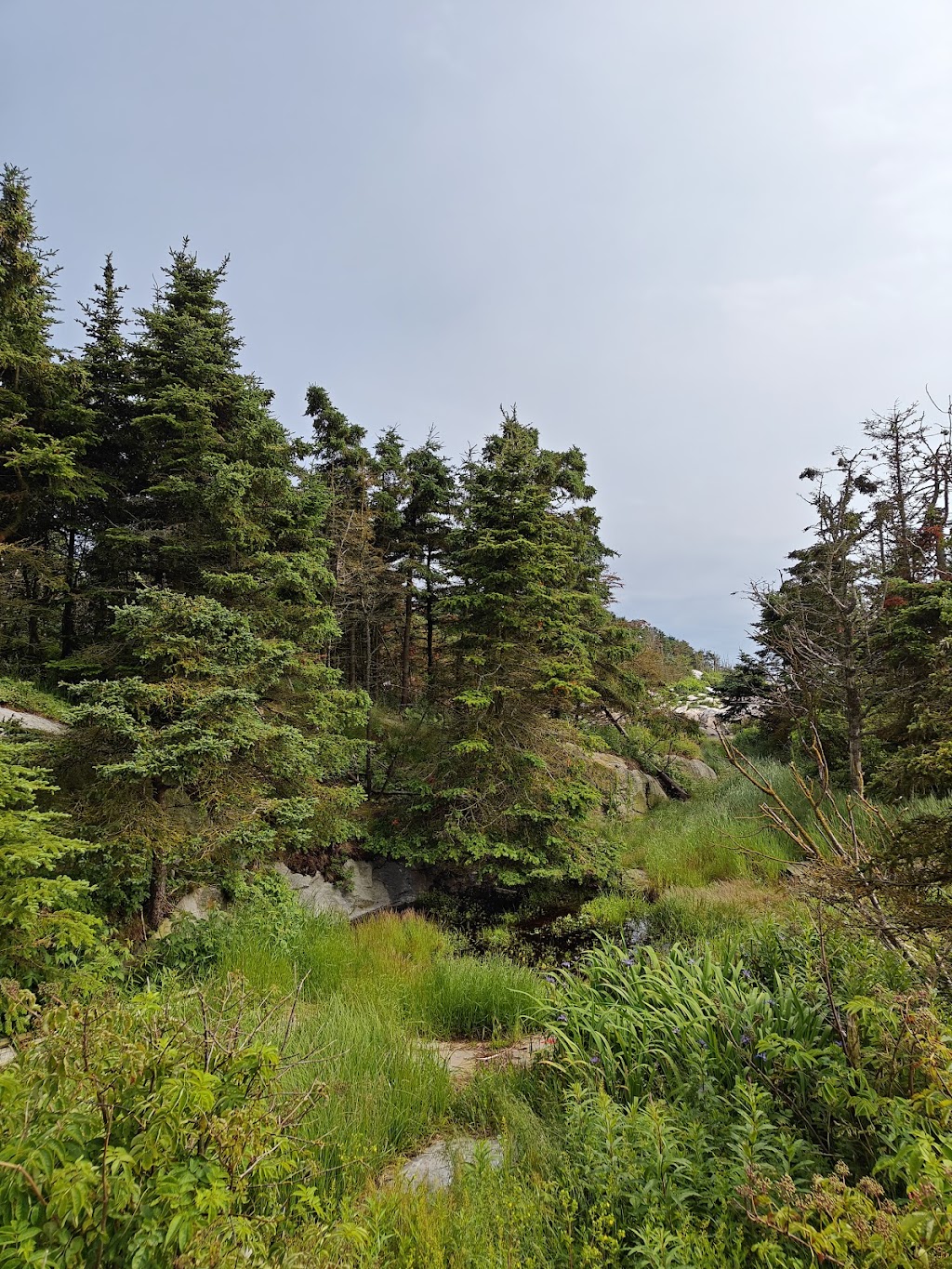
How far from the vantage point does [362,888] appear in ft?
28.2

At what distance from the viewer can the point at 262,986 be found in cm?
449

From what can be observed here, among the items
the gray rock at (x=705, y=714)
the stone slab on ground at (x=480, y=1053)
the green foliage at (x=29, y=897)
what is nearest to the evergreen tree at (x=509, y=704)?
the stone slab on ground at (x=480, y=1053)

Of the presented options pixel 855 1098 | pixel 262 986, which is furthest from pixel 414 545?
pixel 855 1098

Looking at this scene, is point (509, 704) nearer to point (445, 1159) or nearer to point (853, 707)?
point (853, 707)

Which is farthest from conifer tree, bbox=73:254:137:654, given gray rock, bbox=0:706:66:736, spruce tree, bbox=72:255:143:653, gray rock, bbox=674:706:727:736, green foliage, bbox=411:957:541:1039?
gray rock, bbox=674:706:727:736

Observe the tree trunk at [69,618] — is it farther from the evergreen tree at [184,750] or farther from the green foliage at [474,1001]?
the green foliage at [474,1001]

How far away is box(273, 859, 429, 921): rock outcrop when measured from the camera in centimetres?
770

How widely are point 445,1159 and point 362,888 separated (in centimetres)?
617

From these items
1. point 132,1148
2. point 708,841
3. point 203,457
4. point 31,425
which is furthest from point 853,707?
point 31,425

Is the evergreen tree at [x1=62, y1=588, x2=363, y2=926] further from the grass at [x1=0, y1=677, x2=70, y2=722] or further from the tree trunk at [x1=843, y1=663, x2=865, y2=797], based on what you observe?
the tree trunk at [x1=843, y1=663, x2=865, y2=797]

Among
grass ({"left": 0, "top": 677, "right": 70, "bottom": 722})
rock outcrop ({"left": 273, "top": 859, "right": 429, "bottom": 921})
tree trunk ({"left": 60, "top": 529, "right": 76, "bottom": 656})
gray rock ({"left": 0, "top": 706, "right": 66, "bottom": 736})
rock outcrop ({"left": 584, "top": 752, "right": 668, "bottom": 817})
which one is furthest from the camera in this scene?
rock outcrop ({"left": 584, "top": 752, "right": 668, "bottom": 817})

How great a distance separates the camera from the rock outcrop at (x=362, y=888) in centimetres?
770

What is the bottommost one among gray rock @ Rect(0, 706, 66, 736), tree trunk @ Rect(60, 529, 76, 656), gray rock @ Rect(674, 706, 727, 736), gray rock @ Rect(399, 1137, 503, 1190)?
gray rock @ Rect(399, 1137, 503, 1190)

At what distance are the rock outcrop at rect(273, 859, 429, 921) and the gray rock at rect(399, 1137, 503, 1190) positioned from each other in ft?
14.7
